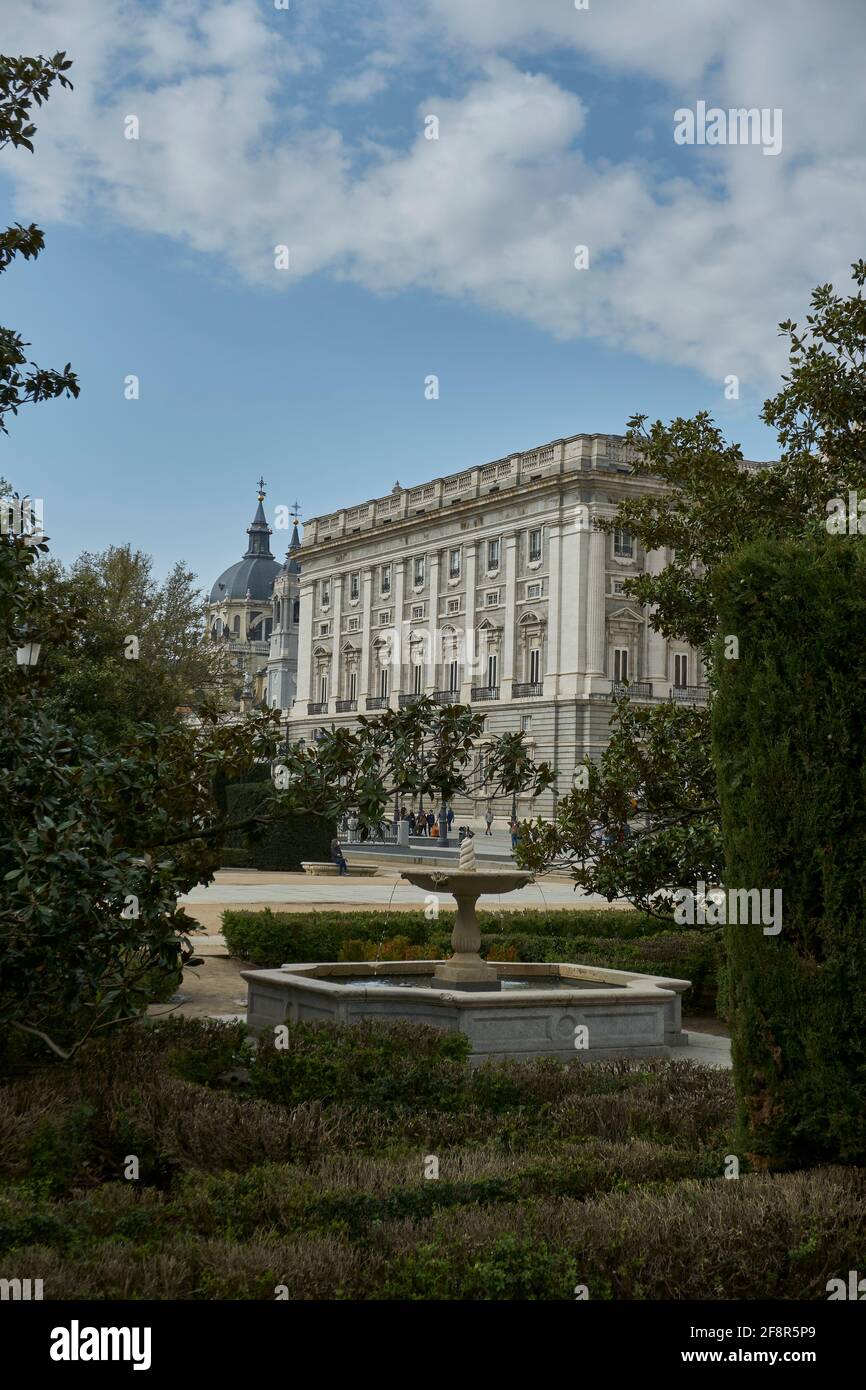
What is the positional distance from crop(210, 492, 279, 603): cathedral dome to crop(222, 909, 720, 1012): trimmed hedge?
15343cm

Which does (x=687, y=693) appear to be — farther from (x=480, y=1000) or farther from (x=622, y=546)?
(x=480, y=1000)

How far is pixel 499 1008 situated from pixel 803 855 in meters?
5.36

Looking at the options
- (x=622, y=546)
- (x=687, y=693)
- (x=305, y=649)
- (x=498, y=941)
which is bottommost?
(x=498, y=941)

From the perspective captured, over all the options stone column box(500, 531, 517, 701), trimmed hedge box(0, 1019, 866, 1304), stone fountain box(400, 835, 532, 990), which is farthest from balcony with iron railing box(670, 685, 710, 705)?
trimmed hedge box(0, 1019, 866, 1304)

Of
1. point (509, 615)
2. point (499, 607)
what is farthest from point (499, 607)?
point (509, 615)

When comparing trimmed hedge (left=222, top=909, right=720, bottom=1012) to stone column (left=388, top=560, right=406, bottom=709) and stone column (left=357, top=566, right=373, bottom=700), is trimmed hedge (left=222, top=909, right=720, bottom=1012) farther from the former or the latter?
stone column (left=357, top=566, right=373, bottom=700)

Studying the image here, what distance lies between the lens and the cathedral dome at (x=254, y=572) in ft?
556

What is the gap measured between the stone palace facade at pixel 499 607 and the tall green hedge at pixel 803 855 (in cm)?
4639

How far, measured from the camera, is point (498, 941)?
47.6 feet

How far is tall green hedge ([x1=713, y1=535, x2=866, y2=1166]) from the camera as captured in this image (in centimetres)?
530

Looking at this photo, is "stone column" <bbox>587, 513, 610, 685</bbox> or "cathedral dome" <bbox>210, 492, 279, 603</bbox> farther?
"cathedral dome" <bbox>210, 492, 279, 603</bbox>

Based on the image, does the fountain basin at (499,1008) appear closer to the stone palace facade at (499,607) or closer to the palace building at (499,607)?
the stone palace facade at (499,607)

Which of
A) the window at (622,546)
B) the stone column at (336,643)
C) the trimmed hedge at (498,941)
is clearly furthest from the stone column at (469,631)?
the trimmed hedge at (498,941)
